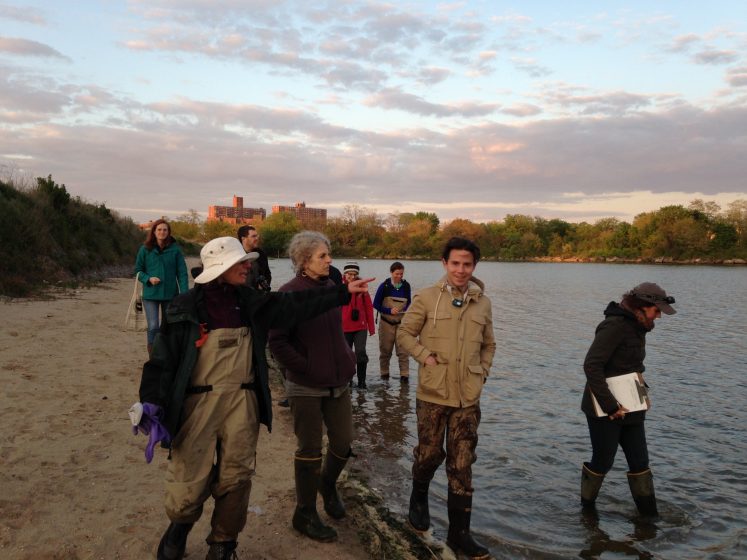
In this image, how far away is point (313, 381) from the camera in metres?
4.21

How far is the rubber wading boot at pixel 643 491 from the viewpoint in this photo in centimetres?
525

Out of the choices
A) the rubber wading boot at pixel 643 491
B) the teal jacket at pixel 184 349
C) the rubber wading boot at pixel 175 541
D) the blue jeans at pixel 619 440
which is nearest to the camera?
the teal jacket at pixel 184 349

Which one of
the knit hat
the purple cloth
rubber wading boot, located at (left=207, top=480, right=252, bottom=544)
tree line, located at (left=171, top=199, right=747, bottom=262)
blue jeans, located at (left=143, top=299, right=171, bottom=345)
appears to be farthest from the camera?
tree line, located at (left=171, top=199, right=747, bottom=262)

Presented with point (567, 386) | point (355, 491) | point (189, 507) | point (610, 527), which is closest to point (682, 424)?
point (567, 386)

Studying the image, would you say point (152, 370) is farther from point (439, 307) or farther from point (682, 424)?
point (682, 424)

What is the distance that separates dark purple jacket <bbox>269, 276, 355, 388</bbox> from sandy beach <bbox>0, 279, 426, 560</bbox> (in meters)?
1.16

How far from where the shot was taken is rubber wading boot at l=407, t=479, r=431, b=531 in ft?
15.3

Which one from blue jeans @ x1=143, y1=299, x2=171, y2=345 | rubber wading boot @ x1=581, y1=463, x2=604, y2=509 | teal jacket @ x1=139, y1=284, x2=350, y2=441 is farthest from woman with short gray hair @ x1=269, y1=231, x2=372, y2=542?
blue jeans @ x1=143, y1=299, x2=171, y2=345

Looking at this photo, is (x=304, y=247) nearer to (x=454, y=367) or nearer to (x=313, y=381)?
(x=313, y=381)

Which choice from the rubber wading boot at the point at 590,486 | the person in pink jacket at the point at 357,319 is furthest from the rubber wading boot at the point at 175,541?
the person in pink jacket at the point at 357,319

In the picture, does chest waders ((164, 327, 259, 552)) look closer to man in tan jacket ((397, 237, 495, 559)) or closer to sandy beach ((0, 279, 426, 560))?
sandy beach ((0, 279, 426, 560))

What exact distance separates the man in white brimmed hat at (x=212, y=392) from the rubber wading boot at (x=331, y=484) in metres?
1.01

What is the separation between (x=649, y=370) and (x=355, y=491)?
35.4ft

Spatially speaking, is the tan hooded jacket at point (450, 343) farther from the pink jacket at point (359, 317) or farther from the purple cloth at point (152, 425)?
the pink jacket at point (359, 317)
